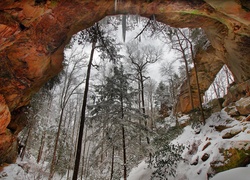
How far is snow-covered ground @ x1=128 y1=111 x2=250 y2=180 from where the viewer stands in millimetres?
5344

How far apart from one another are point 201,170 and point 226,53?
21.0ft

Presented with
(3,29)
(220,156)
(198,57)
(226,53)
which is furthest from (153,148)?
(198,57)

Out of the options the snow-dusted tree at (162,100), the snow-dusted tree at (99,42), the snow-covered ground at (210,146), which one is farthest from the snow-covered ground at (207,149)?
the snow-dusted tree at (162,100)

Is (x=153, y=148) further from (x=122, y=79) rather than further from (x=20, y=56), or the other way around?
(x=20, y=56)

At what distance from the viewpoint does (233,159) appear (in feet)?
17.8

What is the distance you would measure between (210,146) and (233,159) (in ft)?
6.22

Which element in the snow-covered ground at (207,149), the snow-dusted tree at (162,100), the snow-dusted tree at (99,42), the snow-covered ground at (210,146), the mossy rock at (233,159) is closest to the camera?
the mossy rock at (233,159)

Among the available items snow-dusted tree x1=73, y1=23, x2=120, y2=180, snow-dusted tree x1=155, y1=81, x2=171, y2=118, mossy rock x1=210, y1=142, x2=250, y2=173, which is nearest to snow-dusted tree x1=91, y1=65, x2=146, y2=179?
snow-dusted tree x1=73, y1=23, x2=120, y2=180

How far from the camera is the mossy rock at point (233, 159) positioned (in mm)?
5144

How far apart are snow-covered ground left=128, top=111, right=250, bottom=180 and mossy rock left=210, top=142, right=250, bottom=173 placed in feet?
0.43

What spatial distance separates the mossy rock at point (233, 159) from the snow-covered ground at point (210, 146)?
Answer: 0.13 metres

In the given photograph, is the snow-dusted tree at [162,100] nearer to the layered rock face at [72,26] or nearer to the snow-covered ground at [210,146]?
the snow-covered ground at [210,146]

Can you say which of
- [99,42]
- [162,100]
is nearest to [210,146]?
[99,42]

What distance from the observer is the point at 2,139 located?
7.21m
